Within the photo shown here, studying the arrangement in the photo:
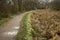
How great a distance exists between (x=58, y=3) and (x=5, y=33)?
14964 millimetres

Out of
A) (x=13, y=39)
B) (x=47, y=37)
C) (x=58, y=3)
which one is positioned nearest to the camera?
(x=13, y=39)

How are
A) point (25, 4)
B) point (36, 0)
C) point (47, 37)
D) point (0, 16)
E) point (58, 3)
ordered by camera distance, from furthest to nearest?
point (36, 0) → point (25, 4) → point (58, 3) → point (0, 16) → point (47, 37)

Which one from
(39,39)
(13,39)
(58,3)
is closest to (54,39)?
(39,39)

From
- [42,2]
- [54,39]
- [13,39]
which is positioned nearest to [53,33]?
[54,39]

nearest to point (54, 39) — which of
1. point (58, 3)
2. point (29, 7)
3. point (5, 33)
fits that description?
point (5, 33)

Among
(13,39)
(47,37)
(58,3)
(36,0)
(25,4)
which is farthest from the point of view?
(36,0)

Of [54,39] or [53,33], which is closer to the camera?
[54,39]

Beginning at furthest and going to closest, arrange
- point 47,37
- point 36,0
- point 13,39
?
1. point 36,0
2. point 47,37
3. point 13,39

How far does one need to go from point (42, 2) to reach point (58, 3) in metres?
15.8

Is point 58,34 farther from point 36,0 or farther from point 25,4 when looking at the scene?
point 36,0

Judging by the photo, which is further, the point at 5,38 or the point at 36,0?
the point at 36,0

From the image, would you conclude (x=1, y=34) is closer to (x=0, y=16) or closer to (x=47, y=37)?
(x=47, y=37)

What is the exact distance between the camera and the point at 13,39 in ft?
32.8

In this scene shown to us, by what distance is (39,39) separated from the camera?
10156 mm
